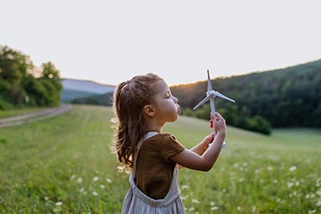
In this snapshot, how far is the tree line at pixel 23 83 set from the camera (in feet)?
114

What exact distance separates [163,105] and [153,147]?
0.22 m

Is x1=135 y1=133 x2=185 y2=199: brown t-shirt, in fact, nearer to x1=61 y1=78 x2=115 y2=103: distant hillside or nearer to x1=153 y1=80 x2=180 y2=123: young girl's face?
x1=153 y1=80 x2=180 y2=123: young girl's face

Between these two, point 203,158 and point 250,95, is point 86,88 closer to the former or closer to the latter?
point 203,158

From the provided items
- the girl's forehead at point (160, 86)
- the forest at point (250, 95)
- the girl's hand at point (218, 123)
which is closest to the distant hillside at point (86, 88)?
the girl's forehead at point (160, 86)

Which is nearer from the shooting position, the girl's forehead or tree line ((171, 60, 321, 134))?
the girl's forehead

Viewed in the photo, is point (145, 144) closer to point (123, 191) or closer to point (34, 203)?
point (34, 203)

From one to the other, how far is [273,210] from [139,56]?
2.08m

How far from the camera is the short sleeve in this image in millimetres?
1748

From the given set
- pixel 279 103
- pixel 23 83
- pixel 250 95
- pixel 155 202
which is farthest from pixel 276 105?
pixel 155 202

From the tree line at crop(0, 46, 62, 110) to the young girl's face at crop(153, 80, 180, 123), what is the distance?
112 ft

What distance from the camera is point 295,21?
579 cm

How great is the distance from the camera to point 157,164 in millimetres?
1793

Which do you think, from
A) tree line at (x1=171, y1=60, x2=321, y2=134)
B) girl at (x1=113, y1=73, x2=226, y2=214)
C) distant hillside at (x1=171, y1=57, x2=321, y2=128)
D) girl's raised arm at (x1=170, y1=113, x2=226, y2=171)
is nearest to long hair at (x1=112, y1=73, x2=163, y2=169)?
girl at (x1=113, y1=73, x2=226, y2=214)

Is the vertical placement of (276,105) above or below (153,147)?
below
